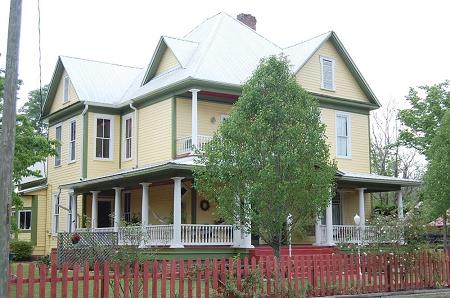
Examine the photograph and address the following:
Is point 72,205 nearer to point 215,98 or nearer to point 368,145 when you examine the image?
point 215,98

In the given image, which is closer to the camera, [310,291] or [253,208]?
[253,208]

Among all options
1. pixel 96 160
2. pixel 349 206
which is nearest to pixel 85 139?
pixel 96 160

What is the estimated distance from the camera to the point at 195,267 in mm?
12547

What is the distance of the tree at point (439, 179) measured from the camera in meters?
20.7

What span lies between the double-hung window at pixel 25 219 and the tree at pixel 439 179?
21230 millimetres

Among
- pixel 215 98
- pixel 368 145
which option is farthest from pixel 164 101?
pixel 368 145

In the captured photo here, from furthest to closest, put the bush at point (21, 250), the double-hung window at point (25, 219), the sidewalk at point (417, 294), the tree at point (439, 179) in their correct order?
the double-hung window at point (25, 219), the bush at point (21, 250), the tree at point (439, 179), the sidewalk at point (417, 294)

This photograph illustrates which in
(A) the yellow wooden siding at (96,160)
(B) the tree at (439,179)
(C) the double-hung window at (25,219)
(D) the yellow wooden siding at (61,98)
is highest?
(D) the yellow wooden siding at (61,98)

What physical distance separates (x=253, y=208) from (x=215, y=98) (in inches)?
505

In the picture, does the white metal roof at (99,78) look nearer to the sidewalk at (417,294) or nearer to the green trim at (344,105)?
the green trim at (344,105)

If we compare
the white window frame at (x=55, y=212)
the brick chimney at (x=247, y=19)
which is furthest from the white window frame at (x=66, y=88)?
the brick chimney at (x=247, y=19)

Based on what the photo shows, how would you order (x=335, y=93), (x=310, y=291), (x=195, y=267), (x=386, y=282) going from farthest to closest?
1. (x=335, y=93)
2. (x=386, y=282)
3. (x=310, y=291)
4. (x=195, y=267)

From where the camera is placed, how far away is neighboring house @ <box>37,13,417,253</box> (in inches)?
987

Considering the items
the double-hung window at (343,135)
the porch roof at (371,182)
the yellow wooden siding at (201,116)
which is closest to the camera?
the yellow wooden siding at (201,116)
